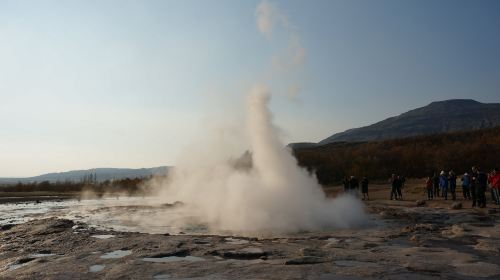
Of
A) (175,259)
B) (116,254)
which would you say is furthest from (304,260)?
(116,254)

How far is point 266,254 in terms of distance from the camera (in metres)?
10.9

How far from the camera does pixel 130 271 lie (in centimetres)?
935

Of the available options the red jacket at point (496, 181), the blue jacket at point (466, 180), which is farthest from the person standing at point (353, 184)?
the red jacket at point (496, 181)

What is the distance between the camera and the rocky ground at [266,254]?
8.99 m

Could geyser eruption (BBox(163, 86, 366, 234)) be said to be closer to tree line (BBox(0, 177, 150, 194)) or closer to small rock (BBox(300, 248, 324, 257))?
small rock (BBox(300, 248, 324, 257))

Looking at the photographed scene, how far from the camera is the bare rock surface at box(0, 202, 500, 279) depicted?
8.99 metres

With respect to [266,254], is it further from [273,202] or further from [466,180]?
[466,180]

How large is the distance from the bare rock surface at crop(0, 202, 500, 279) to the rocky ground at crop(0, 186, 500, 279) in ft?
0.07

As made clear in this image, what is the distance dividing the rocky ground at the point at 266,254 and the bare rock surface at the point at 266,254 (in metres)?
0.02

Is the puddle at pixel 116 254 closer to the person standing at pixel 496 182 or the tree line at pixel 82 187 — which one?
the person standing at pixel 496 182

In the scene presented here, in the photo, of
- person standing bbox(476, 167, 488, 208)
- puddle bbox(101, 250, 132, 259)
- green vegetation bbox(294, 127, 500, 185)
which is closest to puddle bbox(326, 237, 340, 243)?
puddle bbox(101, 250, 132, 259)

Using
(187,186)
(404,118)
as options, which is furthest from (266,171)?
(404,118)

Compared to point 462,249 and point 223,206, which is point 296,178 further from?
point 462,249

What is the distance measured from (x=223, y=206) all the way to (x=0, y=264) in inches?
428
